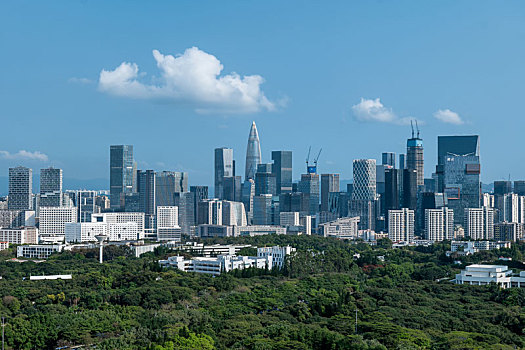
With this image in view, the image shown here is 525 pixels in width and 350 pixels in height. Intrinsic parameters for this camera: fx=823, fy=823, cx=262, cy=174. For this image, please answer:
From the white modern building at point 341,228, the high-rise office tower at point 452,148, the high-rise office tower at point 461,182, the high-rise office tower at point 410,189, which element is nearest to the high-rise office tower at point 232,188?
the white modern building at point 341,228

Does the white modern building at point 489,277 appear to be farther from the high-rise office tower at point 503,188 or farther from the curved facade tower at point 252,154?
the curved facade tower at point 252,154

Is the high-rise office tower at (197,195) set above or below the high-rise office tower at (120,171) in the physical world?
below

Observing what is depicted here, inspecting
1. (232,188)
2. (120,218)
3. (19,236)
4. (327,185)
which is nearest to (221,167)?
(232,188)

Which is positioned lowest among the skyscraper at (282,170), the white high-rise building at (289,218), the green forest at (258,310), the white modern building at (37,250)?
the green forest at (258,310)

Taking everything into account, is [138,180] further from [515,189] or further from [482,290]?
[482,290]

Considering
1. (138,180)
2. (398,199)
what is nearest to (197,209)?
(138,180)

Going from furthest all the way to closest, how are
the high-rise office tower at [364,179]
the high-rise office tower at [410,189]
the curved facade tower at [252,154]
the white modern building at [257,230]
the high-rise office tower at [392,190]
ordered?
the curved facade tower at [252,154]
the high-rise office tower at [364,179]
the high-rise office tower at [392,190]
the high-rise office tower at [410,189]
the white modern building at [257,230]

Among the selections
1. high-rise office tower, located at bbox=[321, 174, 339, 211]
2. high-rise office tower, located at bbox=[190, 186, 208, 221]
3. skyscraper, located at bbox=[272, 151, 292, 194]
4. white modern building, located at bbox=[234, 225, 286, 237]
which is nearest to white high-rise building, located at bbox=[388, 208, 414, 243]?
white modern building, located at bbox=[234, 225, 286, 237]

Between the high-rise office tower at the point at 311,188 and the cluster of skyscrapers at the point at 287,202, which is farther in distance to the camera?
the high-rise office tower at the point at 311,188

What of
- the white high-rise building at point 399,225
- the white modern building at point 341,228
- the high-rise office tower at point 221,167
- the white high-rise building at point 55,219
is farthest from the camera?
the high-rise office tower at point 221,167
